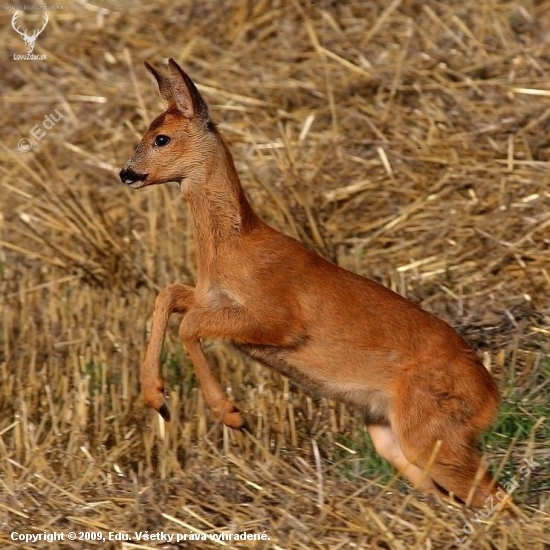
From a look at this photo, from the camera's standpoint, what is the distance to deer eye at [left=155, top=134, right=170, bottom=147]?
19.0 ft

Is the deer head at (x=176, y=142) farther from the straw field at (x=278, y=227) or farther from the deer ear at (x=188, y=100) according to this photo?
the straw field at (x=278, y=227)

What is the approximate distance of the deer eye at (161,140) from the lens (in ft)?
19.0

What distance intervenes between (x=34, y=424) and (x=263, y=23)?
5115mm

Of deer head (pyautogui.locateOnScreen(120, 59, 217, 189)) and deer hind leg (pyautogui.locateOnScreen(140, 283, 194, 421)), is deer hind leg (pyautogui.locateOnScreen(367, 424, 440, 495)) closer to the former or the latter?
deer hind leg (pyautogui.locateOnScreen(140, 283, 194, 421))

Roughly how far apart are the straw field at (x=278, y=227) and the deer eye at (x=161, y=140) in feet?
4.73

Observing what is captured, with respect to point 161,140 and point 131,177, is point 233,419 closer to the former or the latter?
point 131,177

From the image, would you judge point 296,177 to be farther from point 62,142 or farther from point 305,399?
point 62,142

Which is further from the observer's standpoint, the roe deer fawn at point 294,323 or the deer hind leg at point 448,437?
the roe deer fawn at point 294,323

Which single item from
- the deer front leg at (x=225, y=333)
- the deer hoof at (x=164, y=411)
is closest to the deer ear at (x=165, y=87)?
the deer front leg at (x=225, y=333)

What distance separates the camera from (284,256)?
19.3 feet

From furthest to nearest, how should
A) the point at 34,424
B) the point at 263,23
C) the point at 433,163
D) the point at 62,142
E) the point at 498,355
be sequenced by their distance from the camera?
the point at 263,23 → the point at 62,142 → the point at 433,163 → the point at 498,355 → the point at 34,424

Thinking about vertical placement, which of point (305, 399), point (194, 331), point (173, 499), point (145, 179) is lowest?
point (305, 399)

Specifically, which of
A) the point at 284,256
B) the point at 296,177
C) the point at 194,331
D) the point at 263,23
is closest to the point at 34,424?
the point at 194,331

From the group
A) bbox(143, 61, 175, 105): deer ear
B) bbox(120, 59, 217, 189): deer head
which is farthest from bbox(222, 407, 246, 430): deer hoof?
bbox(143, 61, 175, 105): deer ear
